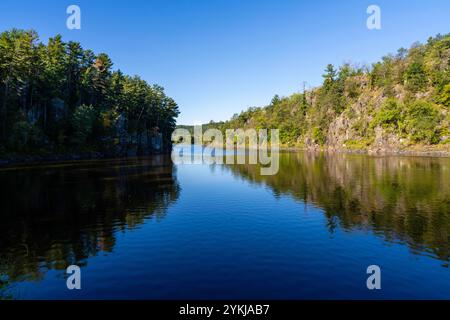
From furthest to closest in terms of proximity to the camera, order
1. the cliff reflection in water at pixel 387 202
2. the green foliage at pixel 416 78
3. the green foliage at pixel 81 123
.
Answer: the green foliage at pixel 416 78 < the green foliage at pixel 81 123 < the cliff reflection in water at pixel 387 202

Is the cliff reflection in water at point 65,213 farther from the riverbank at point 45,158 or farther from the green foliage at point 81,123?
the green foliage at point 81,123

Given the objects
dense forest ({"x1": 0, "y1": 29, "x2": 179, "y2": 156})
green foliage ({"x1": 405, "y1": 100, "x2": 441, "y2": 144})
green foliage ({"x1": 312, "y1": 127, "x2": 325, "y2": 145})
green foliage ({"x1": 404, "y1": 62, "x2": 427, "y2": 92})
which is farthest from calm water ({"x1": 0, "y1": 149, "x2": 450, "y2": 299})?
green foliage ({"x1": 312, "y1": 127, "x2": 325, "y2": 145})

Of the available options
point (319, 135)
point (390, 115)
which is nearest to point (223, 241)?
point (390, 115)

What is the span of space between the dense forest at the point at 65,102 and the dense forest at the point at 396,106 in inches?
4312

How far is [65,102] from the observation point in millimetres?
106188

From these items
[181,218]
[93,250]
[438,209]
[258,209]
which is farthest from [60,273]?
[438,209]

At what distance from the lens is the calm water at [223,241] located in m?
18.5

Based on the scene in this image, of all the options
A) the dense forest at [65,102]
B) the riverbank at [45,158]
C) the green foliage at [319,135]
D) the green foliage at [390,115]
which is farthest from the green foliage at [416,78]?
the riverbank at [45,158]

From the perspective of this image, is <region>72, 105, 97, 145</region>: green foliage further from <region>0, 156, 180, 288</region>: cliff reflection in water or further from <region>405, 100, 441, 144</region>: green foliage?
<region>405, 100, 441, 144</region>: green foliage

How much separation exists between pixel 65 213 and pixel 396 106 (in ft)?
515
